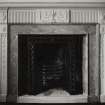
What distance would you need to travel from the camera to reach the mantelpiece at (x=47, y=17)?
4789 mm

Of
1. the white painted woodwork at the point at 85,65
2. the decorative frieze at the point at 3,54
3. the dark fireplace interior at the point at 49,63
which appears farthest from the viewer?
the dark fireplace interior at the point at 49,63

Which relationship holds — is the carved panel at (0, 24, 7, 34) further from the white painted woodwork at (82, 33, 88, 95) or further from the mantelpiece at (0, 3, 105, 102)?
the white painted woodwork at (82, 33, 88, 95)

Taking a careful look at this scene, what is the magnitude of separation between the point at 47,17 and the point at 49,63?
2.88 ft

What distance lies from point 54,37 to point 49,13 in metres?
0.47

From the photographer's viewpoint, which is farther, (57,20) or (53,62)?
(53,62)

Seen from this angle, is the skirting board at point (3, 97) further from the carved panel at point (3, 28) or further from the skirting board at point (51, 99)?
the carved panel at point (3, 28)

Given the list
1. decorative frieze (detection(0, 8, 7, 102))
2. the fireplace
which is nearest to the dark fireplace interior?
the fireplace

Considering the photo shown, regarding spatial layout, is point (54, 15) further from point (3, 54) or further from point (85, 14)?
point (3, 54)

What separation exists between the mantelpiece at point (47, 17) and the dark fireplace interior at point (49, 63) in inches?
12.2

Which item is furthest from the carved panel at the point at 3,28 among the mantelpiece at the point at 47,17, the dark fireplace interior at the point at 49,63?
the dark fireplace interior at the point at 49,63

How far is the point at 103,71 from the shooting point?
4824mm

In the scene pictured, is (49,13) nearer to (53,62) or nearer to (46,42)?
(46,42)

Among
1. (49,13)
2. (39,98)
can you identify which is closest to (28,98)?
(39,98)

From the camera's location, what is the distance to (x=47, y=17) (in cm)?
481
